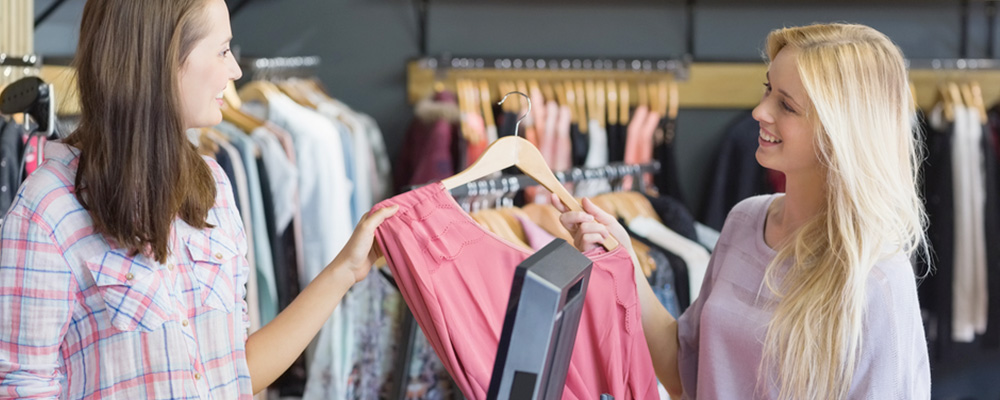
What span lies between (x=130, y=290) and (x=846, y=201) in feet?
3.39

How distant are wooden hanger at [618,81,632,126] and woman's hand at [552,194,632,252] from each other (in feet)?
5.98

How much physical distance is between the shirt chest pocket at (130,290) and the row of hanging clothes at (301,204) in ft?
3.17

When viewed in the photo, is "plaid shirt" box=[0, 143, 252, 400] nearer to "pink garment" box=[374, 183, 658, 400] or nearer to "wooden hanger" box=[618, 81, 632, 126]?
"pink garment" box=[374, 183, 658, 400]

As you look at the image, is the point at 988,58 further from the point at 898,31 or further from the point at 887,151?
the point at 887,151

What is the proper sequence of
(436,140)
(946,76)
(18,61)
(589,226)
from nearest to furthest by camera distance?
1. (589,226)
2. (18,61)
3. (436,140)
4. (946,76)

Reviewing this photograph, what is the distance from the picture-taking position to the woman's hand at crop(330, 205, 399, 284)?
4.77ft

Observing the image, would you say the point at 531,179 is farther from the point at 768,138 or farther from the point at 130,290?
the point at 130,290

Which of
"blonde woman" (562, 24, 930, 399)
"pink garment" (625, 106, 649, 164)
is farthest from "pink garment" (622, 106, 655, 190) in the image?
"blonde woman" (562, 24, 930, 399)

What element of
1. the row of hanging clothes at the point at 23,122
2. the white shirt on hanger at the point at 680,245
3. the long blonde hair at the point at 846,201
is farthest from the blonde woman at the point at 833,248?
the row of hanging clothes at the point at 23,122

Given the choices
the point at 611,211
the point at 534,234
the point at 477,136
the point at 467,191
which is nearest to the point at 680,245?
the point at 611,211

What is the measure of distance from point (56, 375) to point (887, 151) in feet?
3.94

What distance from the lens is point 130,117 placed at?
123 centimetres

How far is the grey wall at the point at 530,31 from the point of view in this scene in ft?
12.5

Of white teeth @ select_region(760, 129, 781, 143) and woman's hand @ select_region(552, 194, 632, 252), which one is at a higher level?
white teeth @ select_region(760, 129, 781, 143)
